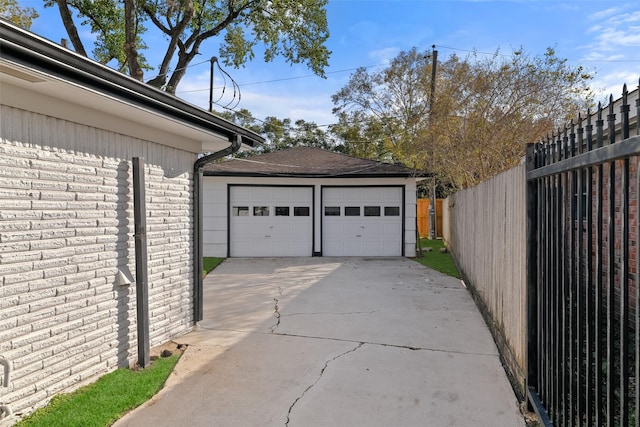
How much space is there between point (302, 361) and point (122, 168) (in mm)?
2732

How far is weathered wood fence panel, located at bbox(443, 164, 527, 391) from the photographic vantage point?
361 centimetres

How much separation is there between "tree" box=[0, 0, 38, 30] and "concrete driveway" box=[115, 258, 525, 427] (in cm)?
1144

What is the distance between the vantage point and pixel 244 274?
399 inches

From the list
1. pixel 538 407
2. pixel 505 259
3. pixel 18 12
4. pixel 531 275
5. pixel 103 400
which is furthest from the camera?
pixel 18 12

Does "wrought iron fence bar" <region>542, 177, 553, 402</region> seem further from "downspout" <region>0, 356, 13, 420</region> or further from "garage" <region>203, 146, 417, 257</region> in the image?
"garage" <region>203, 146, 417, 257</region>

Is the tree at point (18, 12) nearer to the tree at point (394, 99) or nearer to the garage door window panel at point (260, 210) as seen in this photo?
the garage door window panel at point (260, 210)

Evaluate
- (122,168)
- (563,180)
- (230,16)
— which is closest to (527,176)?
(563,180)

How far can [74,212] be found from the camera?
12.0ft

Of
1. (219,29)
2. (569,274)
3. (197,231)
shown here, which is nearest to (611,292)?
(569,274)

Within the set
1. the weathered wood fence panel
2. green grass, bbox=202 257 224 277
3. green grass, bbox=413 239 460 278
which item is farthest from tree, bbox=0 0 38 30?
the weathered wood fence panel

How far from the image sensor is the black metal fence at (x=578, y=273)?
1714mm

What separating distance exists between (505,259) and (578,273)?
2.31 metres

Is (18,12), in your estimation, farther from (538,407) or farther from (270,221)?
(538,407)

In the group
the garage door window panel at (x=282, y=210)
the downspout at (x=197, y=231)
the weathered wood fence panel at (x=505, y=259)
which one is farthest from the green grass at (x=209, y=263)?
the weathered wood fence panel at (x=505, y=259)
